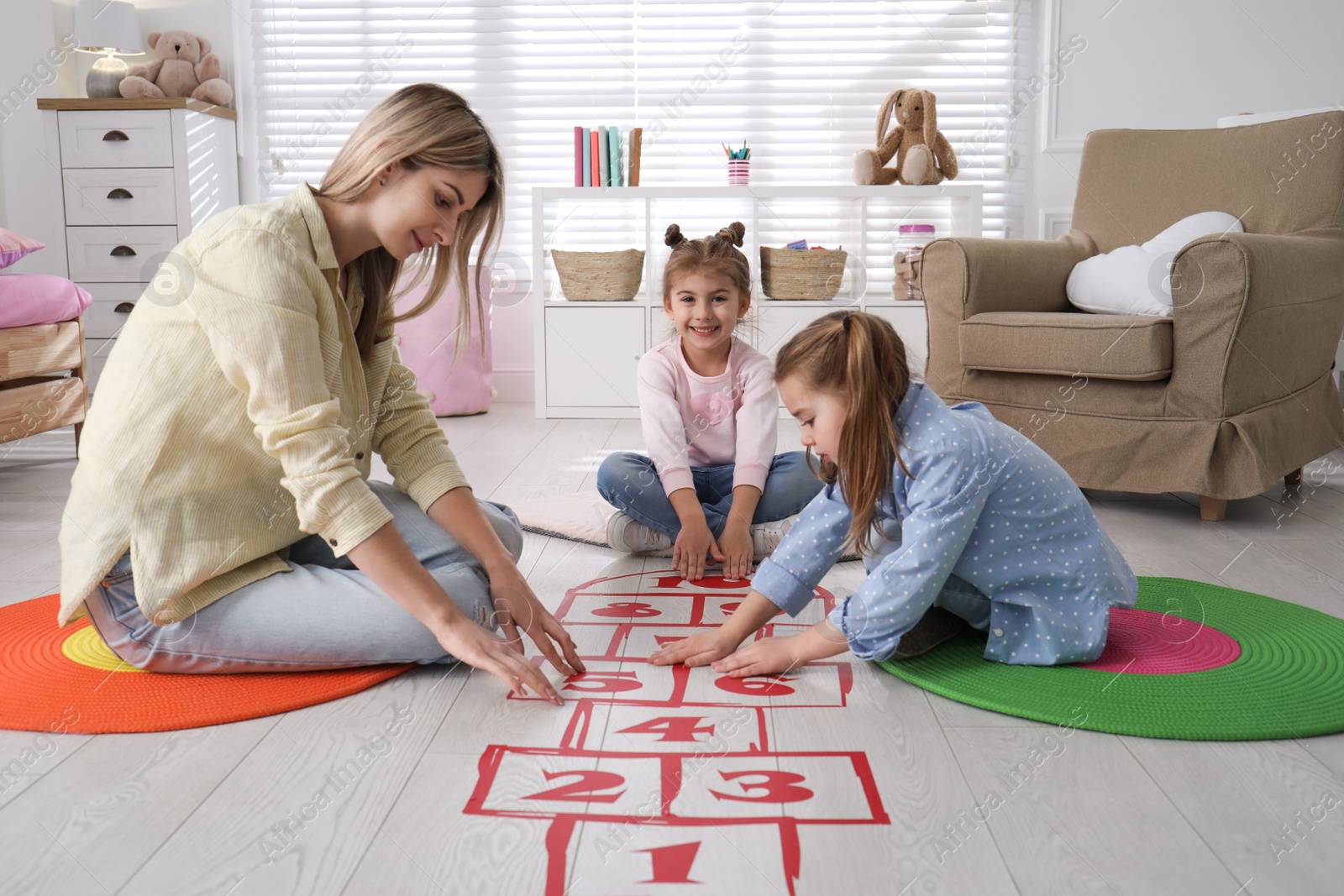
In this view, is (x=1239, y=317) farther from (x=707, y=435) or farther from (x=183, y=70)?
(x=183, y=70)

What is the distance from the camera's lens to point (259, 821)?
93cm

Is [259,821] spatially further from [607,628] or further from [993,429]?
[993,429]

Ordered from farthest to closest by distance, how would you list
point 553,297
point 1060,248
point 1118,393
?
1. point 553,297
2. point 1060,248
3. point 1118,393

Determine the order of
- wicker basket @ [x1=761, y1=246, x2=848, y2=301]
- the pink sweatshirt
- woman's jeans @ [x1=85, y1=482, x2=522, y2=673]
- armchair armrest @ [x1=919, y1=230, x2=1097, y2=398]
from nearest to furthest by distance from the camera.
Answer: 1. woman's jeans @ [x1=85, y1=482, x2=522, y2=673]
2. the pink sweatshirt
3. armchair armrest @ [x1=919, y1=230, x2=1097, y2=398]
4. wicker basket @ [x1=761, y1=246, x2=848, y2=301]

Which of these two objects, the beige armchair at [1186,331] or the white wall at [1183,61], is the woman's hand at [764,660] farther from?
the white wall at [1183,61]

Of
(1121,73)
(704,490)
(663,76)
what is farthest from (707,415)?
(1121,73)

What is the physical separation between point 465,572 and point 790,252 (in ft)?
7.57

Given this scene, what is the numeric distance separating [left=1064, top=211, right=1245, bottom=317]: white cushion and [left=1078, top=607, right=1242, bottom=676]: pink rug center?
3.14 ft

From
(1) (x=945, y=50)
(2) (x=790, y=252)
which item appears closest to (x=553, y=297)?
(2) (x=790, y=252)

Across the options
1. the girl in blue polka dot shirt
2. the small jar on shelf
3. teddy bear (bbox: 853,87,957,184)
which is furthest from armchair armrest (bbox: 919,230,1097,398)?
the girl in blue polka dot shirt

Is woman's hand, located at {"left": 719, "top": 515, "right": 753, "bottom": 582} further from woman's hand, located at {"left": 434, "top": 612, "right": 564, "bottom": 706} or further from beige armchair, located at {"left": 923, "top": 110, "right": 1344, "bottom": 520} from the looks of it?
beige armchair, located at {"left": 923, "top": 110, "right": 1344, "bottom": 520}

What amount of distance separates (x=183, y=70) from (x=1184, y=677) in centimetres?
367

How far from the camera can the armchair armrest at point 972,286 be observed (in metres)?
2.37

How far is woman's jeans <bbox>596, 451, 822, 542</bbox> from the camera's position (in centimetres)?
185
